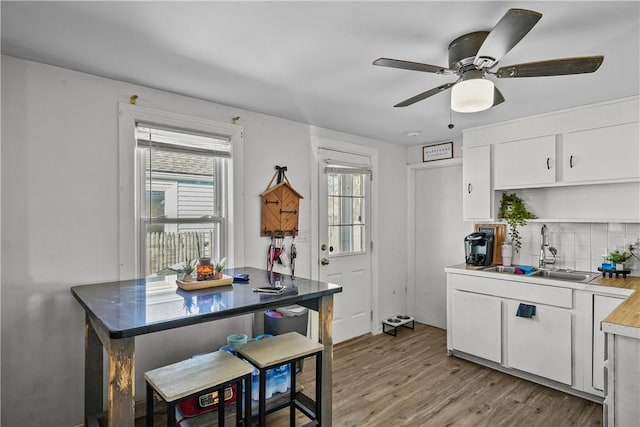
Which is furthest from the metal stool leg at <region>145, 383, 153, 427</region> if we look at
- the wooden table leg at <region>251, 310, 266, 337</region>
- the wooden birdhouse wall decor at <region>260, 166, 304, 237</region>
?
the wooden birdhouse wall decor at <region>260, 166, 304, 237</region>

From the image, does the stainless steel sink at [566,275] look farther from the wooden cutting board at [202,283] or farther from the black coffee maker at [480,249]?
the wooden cutting board at [202,283]

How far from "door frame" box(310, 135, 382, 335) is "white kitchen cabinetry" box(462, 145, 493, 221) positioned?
99 centimetres

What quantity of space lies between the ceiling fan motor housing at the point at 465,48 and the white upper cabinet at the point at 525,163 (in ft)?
5.85

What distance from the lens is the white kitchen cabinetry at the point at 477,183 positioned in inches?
140

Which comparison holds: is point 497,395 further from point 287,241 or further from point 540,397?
point 287,241

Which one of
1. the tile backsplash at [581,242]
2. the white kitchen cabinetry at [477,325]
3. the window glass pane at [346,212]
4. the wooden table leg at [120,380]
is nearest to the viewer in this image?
the wooden table leg at [120,380]

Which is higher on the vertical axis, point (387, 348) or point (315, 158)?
point (315, 158)

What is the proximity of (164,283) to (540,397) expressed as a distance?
2.94m

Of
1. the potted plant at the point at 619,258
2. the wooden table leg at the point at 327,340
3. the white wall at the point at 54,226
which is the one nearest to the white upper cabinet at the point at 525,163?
the potted plant at the point at 619,258

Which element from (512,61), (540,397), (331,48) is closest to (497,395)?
(540,397)

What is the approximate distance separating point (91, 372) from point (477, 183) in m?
3.54

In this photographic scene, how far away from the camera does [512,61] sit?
2.12 metres

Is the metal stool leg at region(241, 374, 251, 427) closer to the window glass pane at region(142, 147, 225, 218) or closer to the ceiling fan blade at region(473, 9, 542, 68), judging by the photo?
the window glass pane at region(142, 147, 225, 218)

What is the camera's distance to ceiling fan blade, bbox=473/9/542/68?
1309mm
